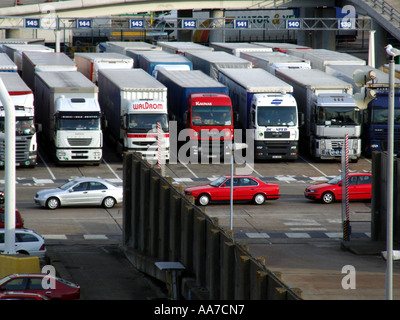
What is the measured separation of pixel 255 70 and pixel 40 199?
2007cm

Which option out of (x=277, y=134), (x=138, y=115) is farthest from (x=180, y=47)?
(x=138, y=115)

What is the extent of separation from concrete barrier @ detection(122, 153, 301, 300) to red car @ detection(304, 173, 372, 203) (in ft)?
34.1

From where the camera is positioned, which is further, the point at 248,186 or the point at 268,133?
the point at 268,133

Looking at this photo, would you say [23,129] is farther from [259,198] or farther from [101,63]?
[101,63]

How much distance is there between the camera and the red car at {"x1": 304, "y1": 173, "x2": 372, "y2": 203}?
42094mm

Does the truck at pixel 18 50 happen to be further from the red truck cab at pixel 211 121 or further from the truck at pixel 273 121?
the truck at pixel 273 121

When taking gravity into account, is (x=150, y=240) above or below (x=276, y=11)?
below

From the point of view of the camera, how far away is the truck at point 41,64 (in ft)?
186

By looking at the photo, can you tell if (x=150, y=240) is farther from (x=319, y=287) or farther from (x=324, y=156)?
(x=324, y=156)

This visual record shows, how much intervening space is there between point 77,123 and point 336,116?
1253 cm

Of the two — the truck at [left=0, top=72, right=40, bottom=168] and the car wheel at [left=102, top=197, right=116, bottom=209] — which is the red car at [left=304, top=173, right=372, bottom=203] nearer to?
the car wheel at [left=102, top=197, right=116, bottom=209]

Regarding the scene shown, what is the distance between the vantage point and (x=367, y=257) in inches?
1251

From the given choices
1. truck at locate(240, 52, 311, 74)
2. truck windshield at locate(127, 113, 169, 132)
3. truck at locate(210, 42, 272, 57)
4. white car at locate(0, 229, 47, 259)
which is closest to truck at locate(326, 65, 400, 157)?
truck at locate(240, 52, 311, 74)
